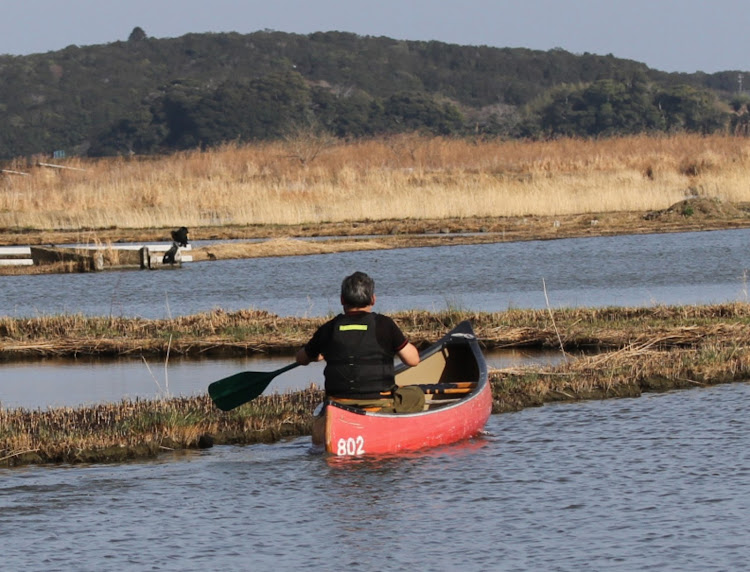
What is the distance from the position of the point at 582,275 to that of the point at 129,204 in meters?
A: 23.5

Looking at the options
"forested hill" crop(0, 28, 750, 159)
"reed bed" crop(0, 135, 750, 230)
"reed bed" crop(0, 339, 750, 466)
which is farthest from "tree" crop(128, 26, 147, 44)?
"reed bed" crop(0, 339, 750, 466)

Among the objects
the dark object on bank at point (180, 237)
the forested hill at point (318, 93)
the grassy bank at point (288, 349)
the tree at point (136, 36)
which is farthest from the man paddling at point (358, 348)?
the tree at point (136, 36)

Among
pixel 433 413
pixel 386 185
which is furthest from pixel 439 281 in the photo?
pixel 386 185

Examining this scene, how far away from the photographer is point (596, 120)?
108438mm

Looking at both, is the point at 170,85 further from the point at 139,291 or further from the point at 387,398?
the point at 387,398

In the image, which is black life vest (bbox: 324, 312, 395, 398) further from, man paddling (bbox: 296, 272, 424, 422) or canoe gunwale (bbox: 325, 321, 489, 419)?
canoe gunwale (bbox: 325, 321, 489, 419)

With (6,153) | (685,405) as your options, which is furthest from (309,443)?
(6,153)

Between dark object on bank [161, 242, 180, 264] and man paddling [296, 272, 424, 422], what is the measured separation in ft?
71.3

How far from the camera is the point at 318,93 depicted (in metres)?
127

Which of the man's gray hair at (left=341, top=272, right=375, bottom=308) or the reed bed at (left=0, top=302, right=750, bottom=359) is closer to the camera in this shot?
the man's gray hair at (left=341, top=272, right=375, bottom=308)

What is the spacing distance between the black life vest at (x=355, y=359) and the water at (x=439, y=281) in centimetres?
857

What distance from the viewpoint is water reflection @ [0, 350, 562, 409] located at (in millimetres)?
15234

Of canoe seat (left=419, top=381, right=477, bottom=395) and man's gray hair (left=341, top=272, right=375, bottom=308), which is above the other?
man's gray hair (left=341, top=272, right=375, bottom=308)

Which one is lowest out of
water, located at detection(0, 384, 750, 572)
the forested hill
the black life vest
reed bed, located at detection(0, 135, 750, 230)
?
water, located at detection(0, 384, 750, 572)
